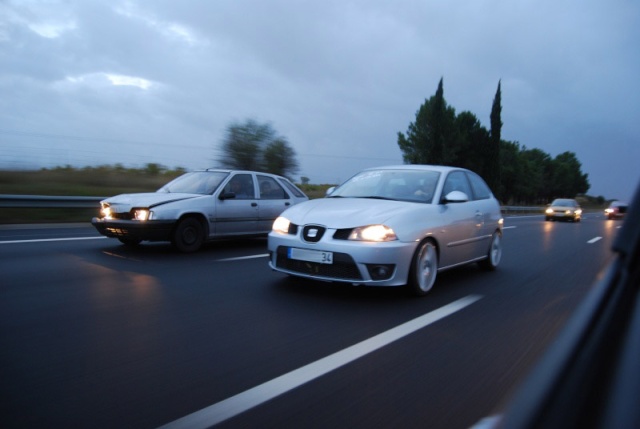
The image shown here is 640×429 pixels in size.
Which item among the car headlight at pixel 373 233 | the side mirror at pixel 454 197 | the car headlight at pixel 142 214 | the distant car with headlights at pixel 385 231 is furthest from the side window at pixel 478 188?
the car headlight at pixel 142 214

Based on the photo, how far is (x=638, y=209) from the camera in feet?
3.49

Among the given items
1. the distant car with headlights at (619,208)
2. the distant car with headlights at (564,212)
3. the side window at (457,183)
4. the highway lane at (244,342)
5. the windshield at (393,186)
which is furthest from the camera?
the distant car with headlights at (564,212)

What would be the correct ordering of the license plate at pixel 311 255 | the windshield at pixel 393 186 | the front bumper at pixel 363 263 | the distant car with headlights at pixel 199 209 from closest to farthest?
the front bumper at pixel 363 263 < the license plate at pixel 311 255 < the windshield at pixel 393 186 < the distant car with headlights at pixel 199 209

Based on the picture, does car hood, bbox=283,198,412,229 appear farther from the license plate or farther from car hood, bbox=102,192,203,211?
car hood, bbox=102,192,203,211

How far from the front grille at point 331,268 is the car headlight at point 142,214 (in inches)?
129

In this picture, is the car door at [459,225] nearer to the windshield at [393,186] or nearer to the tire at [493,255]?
the windshield at [393,186]

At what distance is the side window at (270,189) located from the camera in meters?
9.88

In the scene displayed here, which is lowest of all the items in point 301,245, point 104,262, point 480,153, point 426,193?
point 104,262

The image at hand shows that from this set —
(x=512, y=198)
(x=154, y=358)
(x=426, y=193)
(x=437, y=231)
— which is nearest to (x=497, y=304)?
(x=437, y=231)

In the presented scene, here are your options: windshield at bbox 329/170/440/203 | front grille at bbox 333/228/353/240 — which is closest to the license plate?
front grille at bbox 333/228/353/240

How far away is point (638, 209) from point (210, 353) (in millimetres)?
3111

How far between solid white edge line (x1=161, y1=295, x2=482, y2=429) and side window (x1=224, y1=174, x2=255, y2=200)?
542 cm

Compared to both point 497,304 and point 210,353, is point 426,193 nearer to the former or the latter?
point 497,304

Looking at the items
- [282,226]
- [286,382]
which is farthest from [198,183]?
[286,382]
